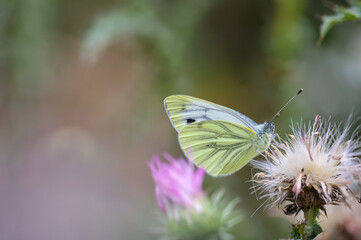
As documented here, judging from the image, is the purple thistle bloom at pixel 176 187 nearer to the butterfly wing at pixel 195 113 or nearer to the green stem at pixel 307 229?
the green stem at pixel 307 229

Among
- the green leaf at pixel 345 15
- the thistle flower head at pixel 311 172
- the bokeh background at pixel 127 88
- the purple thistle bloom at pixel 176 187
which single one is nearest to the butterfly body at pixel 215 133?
the thistle flower head at pixel 311 172

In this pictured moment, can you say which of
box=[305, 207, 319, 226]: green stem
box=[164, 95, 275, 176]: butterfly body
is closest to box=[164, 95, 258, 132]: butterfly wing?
box=[164, 95, 275, 176]: butterfly body


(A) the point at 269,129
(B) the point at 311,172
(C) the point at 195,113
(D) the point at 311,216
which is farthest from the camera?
(C) the point at 195,113

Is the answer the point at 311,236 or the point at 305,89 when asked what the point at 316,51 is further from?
the point at 311,236

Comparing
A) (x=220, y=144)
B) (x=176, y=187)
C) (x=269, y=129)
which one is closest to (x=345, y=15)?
(x=269, y=129)

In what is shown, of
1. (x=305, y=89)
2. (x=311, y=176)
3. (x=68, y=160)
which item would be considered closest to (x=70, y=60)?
(x=68, y=160)

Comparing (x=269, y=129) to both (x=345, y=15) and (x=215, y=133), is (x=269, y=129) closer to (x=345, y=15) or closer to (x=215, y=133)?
(x=215, y=133)
